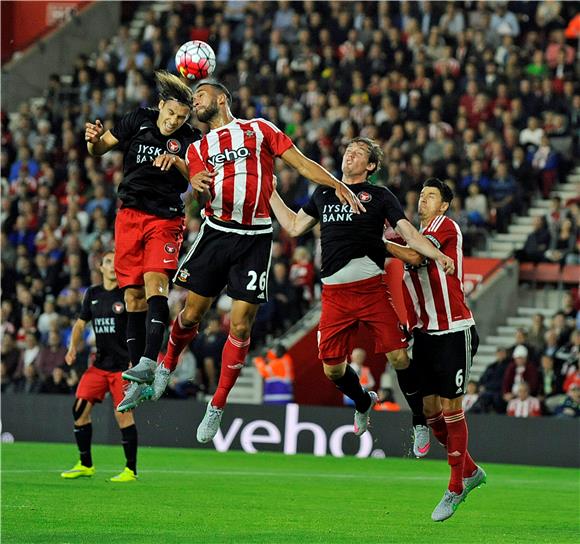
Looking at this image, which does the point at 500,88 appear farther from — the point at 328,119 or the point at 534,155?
the point at 328,119

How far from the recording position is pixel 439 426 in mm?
12172

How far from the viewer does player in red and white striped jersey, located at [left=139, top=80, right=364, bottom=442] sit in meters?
10.8

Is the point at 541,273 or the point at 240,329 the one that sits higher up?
the point at 541,273

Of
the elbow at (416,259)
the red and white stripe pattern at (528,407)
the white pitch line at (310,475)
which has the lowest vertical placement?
the white pitch line at (310,475)

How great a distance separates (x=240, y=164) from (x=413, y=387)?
254 centimetres

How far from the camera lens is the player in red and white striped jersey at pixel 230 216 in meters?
10.8

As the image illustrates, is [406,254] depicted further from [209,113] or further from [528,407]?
[528,407]

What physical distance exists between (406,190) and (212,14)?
31.0 ft

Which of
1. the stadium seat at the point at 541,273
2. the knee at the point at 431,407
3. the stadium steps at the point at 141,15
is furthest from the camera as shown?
the stadium steps at the point at 141,15

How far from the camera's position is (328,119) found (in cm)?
2569

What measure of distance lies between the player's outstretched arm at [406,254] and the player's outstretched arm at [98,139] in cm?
247

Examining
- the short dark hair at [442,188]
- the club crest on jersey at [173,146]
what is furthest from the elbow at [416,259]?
the club crest on jersey at [173,146]

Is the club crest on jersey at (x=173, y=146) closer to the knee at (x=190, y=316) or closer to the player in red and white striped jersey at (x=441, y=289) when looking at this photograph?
the knee at (x=190, y=316)

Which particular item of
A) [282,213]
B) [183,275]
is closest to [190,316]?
[183,275]
